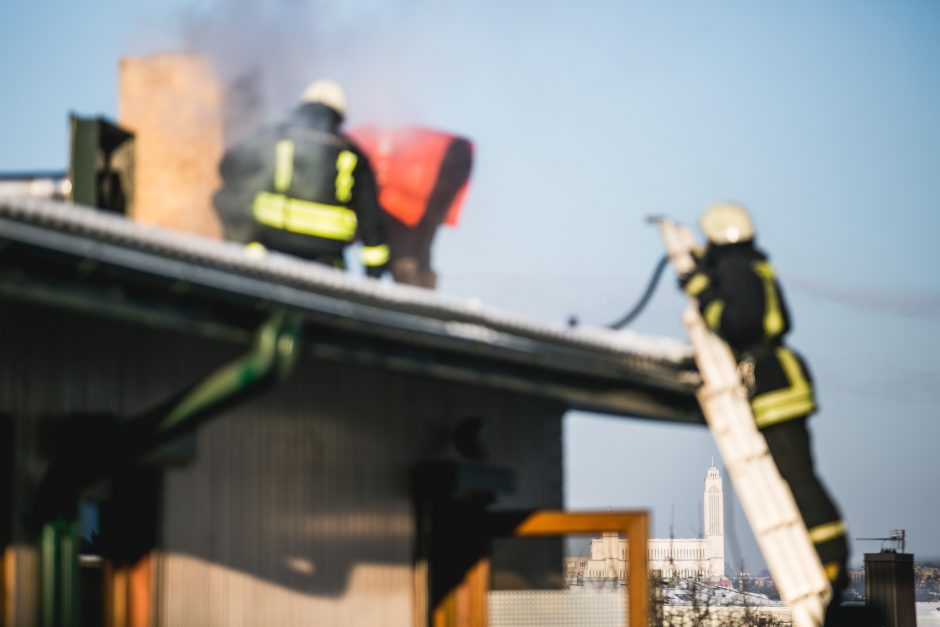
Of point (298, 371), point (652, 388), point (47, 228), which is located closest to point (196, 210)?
point (298, 371)

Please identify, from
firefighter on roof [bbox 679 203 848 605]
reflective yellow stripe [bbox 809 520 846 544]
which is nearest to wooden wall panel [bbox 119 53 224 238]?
firefighter on roof [bbox 679 203 848 605]

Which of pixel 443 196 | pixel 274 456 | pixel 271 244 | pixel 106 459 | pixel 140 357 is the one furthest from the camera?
pixel 443 196

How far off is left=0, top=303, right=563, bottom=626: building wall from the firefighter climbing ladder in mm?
1969

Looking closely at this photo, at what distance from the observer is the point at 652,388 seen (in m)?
10.2

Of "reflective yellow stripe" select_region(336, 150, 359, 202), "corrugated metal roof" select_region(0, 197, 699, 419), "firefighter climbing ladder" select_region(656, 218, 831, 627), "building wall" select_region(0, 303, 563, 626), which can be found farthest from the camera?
"reflective yellow stripe" select_region(336, 150, 359, 202)

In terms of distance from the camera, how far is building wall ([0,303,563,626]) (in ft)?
26.8

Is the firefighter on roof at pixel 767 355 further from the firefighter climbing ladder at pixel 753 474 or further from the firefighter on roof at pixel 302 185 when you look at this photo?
the firefighter on roof at pixel 302 185

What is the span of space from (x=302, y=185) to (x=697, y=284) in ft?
8.50

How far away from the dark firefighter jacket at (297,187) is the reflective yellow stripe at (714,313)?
7.95 feet

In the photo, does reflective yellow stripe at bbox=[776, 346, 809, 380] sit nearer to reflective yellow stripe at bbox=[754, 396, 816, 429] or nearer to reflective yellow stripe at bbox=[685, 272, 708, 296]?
reflective yellow stripe at bbox=[754, 396, 816, 429]

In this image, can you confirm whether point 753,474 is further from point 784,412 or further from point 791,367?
point 791,367

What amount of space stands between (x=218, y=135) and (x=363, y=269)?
135 centimetres

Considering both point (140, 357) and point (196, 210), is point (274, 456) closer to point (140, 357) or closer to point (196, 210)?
point (140, 357)

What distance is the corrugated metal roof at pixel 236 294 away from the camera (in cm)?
682
